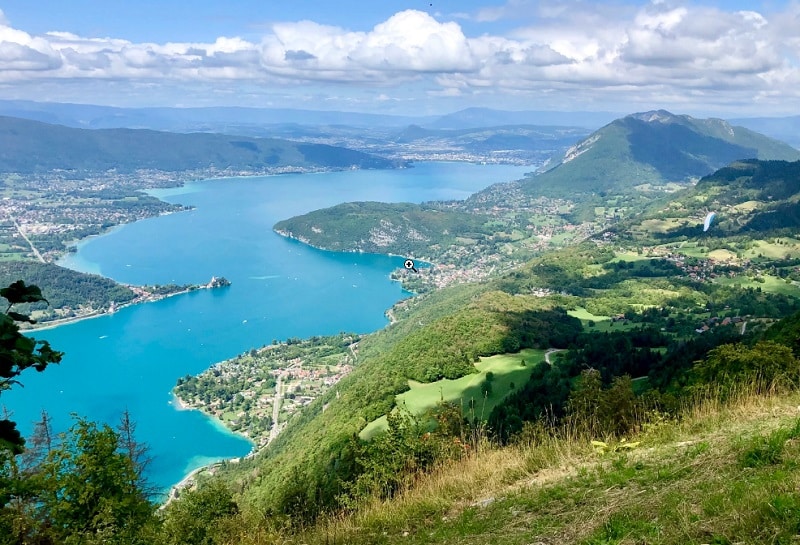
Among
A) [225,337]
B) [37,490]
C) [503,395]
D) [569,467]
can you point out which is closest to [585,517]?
[569,467]

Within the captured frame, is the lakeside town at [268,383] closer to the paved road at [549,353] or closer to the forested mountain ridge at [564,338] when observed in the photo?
the forested mountain ridge at [564,338]

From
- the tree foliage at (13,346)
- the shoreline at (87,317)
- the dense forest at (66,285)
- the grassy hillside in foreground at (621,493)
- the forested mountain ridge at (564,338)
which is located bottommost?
the shoreline at (87,317)

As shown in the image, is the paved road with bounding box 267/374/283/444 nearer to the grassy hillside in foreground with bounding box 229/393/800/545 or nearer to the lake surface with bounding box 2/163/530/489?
the lake surface with bounding box 2/163/530/489

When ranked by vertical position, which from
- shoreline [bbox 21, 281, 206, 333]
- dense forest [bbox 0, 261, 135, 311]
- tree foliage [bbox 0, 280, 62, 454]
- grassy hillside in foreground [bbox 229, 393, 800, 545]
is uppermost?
tree foliage [bbox 0, 280, 62, 454]

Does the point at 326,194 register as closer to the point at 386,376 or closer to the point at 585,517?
the point at 386,376

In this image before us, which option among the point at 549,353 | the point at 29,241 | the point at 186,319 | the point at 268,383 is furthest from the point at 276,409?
the point at 29,241

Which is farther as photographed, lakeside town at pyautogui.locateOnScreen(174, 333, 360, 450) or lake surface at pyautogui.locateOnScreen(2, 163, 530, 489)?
lakeside town at pyautogui.locateOnScreen(174, 333, 360, 450)

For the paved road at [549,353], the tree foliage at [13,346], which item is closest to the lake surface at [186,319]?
the paved road at [549,353]

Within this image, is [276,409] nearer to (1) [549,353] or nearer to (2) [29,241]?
(1) [549,353]

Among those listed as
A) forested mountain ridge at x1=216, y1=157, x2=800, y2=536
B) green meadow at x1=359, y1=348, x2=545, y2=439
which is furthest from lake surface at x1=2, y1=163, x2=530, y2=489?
green meadow at x1=359, y1=348, x2=545, y2=439

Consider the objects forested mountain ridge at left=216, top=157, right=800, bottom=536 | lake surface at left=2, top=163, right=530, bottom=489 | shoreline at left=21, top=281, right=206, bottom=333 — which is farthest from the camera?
shoreline at left=21, top=281, right=206, bottom=333
